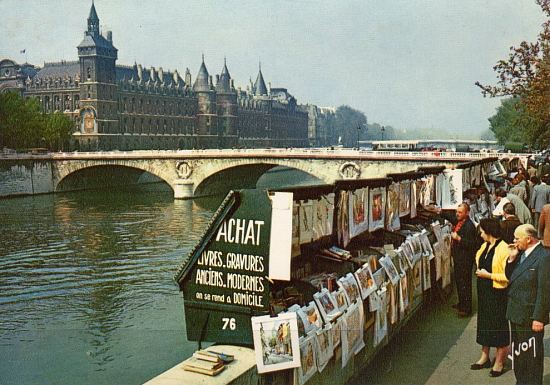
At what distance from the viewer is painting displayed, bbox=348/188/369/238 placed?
22.2ft

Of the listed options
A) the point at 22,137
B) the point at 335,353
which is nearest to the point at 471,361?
the point at 335,353

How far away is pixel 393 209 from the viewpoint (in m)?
8.35

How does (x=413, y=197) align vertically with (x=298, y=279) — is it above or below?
above

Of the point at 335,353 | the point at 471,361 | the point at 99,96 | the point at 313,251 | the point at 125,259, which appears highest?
the point at 99,96

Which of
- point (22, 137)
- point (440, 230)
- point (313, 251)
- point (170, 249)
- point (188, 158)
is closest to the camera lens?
point (313, 251)

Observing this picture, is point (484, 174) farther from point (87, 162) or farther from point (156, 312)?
point (87, 162)

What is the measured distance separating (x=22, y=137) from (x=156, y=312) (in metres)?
52.7

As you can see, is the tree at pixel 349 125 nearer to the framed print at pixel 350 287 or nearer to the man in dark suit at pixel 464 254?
the man in dark suit at pixel 464 254

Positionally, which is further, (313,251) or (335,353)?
(313,251)

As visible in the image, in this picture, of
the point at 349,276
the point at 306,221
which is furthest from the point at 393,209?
the point at 306,221

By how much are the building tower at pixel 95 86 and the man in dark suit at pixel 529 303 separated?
79.9m

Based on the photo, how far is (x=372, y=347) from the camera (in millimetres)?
6305

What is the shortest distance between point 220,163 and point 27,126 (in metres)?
23.7

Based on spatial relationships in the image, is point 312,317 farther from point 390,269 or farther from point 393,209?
point 393,209
